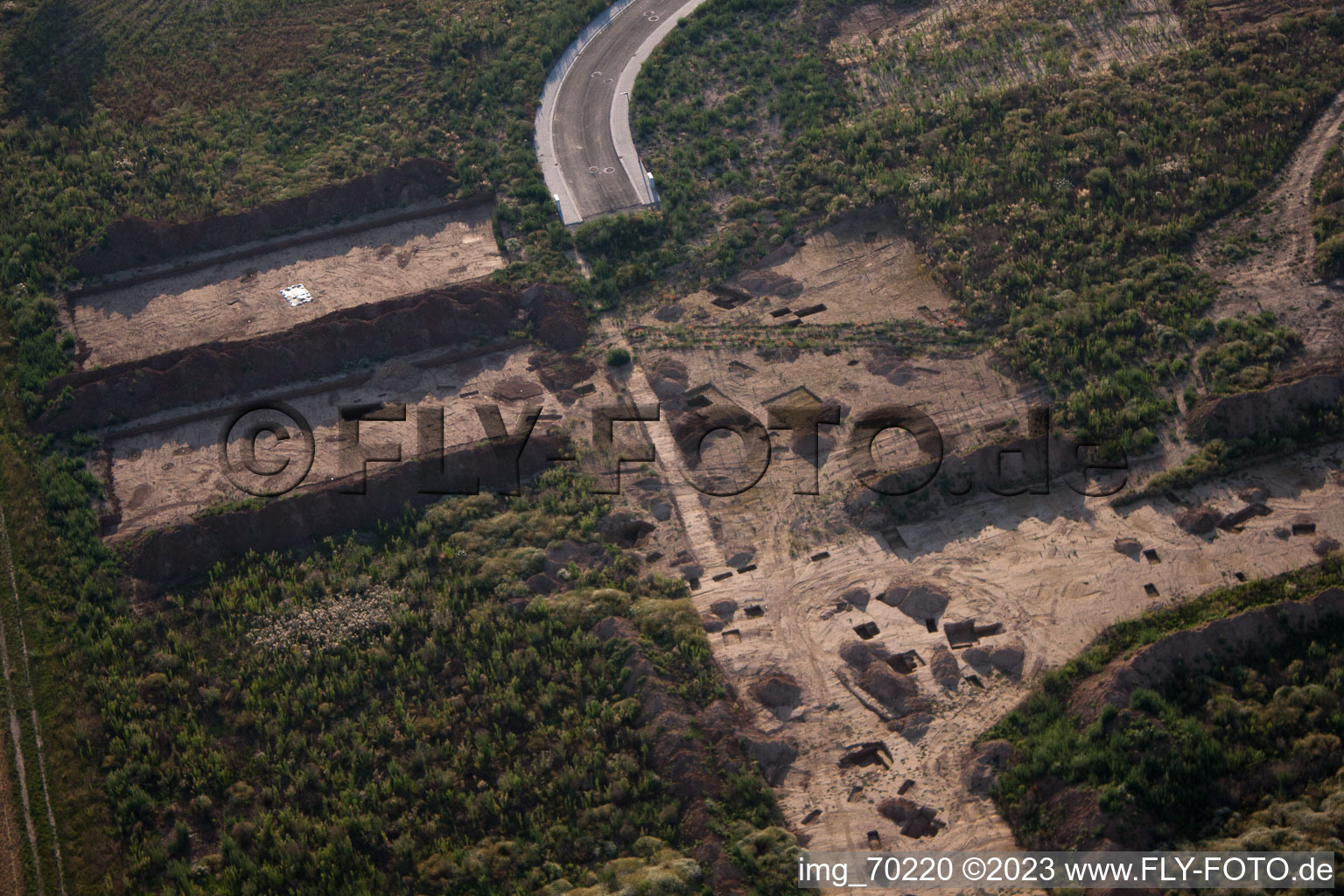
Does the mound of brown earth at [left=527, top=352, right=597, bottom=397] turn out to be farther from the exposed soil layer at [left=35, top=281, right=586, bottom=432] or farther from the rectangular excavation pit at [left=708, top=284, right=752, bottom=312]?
the rectangular excavation pit at [left=708, top=284, right=752, bottom=312]

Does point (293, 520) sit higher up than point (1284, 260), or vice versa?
point (1284, 260)

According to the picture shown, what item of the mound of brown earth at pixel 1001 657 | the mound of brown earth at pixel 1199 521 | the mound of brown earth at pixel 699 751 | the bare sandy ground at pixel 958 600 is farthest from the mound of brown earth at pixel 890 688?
the mound of brown earth at pixel 1199 521

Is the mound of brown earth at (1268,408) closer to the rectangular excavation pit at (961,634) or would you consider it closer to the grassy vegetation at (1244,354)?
the grassy vegetation at (1244,354)

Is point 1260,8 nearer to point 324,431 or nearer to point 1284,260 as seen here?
point 1284,260

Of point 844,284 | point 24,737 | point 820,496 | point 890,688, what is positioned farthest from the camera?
point 844,284

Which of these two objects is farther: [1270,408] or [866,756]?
[1270,408]

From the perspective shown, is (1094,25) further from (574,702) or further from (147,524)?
(147,524)

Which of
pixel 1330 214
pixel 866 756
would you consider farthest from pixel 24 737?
pixel 1330 214
